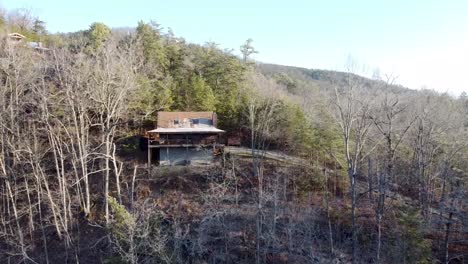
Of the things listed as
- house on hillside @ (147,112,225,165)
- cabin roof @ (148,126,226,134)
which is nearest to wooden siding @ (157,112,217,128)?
house on hillside @ (147,112,225,165)

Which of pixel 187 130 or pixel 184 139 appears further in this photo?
pixel 184 139

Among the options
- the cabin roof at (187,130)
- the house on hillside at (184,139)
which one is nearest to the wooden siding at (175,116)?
the house on hillside at (184,139)

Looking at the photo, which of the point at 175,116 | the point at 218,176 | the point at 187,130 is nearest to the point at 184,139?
the point at 187,130

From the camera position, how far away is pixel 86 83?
2312 cm

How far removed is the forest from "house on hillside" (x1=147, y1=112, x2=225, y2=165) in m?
1.12

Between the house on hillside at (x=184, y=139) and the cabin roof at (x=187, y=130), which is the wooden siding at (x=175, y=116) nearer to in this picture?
the house on hillside at (x=184, y=139)

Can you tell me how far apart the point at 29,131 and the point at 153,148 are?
348 inches

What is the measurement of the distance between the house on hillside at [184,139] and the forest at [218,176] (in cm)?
112

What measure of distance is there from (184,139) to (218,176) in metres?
4.18

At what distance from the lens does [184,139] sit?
28562mm

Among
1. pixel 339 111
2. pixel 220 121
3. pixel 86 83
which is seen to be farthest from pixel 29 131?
pixel 339 111

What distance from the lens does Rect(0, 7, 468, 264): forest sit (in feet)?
66.7

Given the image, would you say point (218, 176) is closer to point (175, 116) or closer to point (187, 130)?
point (187, 130)

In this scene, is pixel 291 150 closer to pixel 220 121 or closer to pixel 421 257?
pixel 220 121
